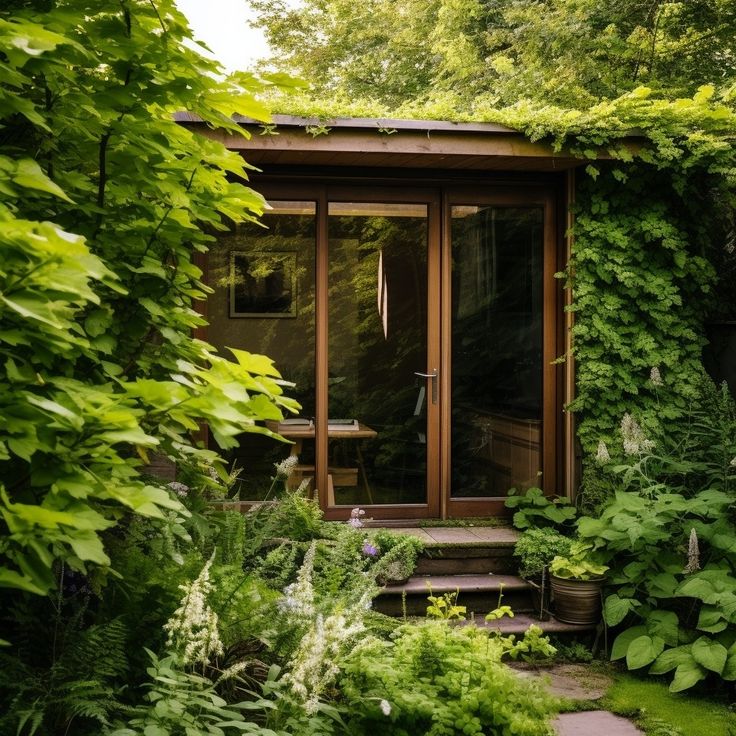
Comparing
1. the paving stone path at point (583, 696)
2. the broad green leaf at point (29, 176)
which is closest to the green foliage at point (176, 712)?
the broad green leaf at point (29, 176)

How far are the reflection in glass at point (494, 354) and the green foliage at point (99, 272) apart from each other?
4078mm

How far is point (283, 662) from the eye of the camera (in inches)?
117

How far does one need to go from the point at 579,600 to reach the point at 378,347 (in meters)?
2.33

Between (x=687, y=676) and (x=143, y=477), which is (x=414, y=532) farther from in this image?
(x=143, y=477)

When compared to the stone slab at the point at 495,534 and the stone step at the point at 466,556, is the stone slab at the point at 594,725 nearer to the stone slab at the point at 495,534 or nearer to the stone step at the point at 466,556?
the stone step at the point at 466,556

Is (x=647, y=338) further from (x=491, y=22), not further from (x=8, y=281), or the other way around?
(x=491, y=22)

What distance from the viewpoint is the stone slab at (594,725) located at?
4.10 metres

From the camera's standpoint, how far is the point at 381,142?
5.79 metres

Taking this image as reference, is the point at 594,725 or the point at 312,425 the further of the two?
the point at 312,425

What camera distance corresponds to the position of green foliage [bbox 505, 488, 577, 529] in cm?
614

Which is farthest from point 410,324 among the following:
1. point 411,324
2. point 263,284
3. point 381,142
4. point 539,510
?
point 539,510

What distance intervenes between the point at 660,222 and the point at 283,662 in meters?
4.60

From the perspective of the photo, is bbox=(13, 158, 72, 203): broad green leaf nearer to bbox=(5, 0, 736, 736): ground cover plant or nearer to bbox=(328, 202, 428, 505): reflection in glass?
bbox=(5, 0, 736, 736): ground cover plant

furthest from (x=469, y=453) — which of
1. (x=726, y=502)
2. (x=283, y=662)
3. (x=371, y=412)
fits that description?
(x=283, y=662)
